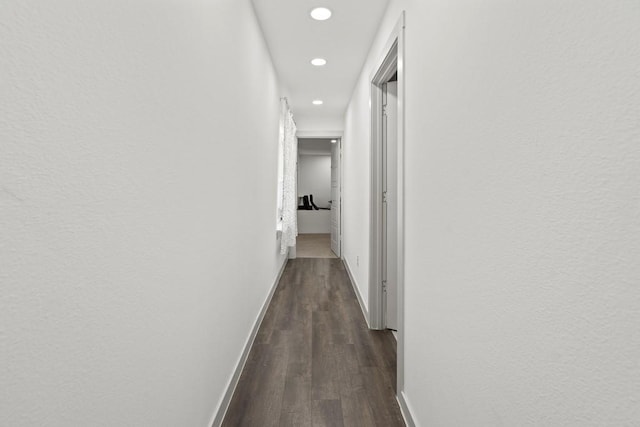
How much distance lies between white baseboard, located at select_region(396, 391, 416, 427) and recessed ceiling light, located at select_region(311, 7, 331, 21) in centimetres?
266

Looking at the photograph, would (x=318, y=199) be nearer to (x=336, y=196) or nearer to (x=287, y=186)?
(x=336, y=196)

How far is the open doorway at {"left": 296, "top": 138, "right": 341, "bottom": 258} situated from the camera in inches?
254

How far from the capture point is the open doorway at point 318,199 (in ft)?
21.1

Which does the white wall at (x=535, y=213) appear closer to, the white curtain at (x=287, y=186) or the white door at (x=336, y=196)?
the white curtain at (x=287, y=186)

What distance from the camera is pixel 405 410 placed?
176 cm

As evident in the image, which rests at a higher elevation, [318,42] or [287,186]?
[318,42]

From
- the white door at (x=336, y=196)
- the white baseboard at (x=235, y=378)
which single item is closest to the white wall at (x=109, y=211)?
the white baseboard at (x=235, y=378)

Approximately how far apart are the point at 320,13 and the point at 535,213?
241 centimetres

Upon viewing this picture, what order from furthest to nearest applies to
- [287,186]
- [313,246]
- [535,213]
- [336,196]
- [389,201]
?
[313,246] < [336,196] < [287,186] < [389,201] < [535,213]

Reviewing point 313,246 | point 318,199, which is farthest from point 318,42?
point 318,199

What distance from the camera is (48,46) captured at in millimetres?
583

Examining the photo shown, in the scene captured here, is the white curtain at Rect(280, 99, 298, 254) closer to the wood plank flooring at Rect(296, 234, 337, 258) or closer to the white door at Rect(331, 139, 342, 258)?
the white door at Rect(331, 139, 342, 258)

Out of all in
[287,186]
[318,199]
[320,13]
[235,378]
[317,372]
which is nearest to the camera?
[235,378]

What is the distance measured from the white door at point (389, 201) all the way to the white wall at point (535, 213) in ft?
4.98
